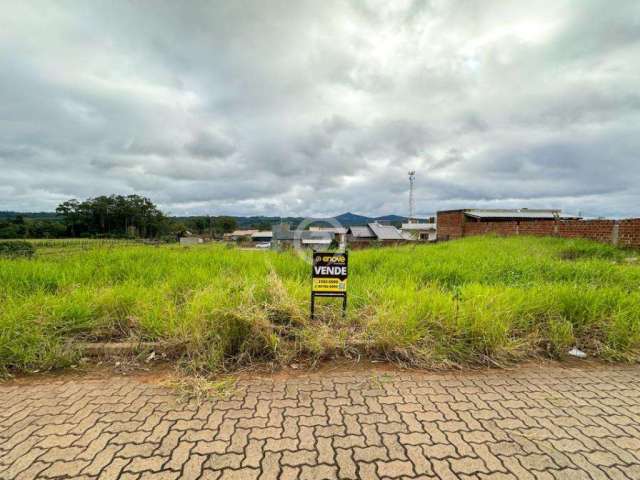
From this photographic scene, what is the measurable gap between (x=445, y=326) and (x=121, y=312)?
12.7ft

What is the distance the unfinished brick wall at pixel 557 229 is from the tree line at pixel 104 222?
56.5 ft

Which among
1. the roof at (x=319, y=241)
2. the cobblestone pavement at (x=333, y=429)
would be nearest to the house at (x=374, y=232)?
the roof at (x=319, y=241)

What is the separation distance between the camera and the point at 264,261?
5.65 m

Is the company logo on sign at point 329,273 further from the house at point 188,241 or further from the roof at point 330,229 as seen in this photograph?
the house at point 188,241

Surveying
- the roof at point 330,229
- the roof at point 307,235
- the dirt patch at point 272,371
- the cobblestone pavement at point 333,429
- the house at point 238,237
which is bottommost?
the cobblestone pavement at point 333,429

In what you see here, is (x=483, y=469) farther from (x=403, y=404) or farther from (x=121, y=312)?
(x=121, y=312)

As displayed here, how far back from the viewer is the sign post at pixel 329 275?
3.39 meters

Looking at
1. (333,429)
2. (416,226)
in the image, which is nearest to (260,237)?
(416,226)

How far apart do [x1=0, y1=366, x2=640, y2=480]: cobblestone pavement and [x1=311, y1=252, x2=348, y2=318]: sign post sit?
40.4 inches

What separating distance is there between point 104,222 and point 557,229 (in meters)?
45.1

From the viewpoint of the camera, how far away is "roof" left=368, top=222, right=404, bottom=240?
30734 mm

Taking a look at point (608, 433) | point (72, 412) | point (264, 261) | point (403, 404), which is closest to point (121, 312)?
point (72, 412)

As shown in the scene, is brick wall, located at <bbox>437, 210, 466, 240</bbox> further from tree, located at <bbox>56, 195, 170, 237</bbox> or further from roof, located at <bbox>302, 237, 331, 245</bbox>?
tree, located at <bbox>56, 195, 170, 237</bbox>

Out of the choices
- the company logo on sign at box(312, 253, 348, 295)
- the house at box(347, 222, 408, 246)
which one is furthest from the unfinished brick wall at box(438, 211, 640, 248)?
the house at box(347, 222, 408, 246)
